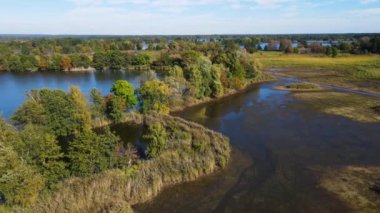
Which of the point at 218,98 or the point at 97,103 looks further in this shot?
the point at 218,98

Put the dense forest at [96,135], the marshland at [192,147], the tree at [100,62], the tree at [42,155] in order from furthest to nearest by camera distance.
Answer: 1. the tree at [100,62]
2. the marshland at [192,147]
3. the tree at [42,155]
4. the dense forest at [96,135]

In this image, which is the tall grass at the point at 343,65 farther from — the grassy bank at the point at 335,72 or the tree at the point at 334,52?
the tree at the point at 334,52

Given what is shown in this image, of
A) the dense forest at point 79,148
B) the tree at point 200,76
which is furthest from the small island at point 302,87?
the dense forest at point 79,148

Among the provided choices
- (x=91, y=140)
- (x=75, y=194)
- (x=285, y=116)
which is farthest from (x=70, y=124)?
(x=285, y=116)

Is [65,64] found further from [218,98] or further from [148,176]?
Result: [148,176]

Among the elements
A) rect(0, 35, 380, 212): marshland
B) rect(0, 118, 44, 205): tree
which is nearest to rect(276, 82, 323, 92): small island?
rect(0, 35, 380, 212): marshland

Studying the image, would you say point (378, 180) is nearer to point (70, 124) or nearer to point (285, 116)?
point (285, 116)

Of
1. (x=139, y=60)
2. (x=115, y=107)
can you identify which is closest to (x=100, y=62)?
(x=139, y=60)
